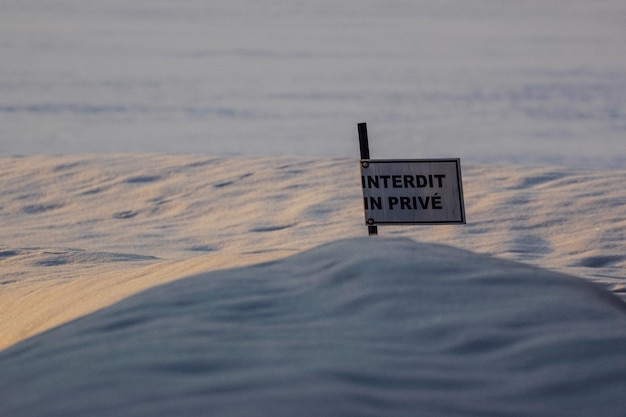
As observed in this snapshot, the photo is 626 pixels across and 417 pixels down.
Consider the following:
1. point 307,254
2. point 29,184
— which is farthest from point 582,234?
point 29,184

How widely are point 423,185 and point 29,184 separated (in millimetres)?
8884

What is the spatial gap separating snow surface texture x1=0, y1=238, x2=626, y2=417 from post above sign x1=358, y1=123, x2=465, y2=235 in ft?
3.79

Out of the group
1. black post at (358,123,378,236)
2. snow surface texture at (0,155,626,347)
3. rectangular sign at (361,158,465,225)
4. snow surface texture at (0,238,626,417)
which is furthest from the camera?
snow surface texture at (0,155,626,347)

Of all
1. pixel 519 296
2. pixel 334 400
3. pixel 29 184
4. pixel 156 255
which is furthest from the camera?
pixel 29 184

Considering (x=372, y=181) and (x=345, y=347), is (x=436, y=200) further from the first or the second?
(x=345, y=347)

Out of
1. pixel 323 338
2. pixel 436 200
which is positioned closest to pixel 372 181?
pixel 436 200

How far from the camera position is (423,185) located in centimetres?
459

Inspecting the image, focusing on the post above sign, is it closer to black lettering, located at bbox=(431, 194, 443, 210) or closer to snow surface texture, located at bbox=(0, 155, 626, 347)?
black lettering, located at bbox=(431, 194, 443, 210)

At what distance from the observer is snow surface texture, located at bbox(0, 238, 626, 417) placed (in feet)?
7.42

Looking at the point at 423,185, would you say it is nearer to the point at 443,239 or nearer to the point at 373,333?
the point at 373,333

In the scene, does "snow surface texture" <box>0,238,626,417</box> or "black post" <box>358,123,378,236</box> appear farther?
"black post" <box>358,123,378,236</box>

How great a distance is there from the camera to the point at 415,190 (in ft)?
15.1

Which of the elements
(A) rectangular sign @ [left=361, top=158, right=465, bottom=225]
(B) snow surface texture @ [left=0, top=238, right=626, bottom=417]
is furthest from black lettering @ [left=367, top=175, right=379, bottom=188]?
(B) snow surface texture @ [left=0, top=238, right=626, bottom=417]

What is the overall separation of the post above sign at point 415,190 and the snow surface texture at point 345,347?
3.79ft
